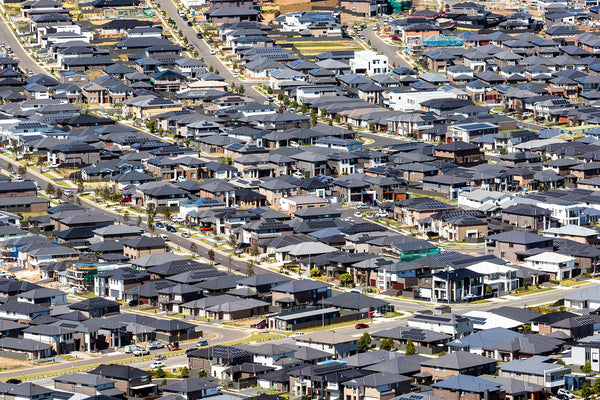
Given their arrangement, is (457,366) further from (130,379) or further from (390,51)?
(390,51)

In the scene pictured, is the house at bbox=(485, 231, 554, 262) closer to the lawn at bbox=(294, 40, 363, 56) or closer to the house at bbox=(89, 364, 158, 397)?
the house at bbox=(89, 364, 158, 397)

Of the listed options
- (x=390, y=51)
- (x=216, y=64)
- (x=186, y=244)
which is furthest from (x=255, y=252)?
(x=390, y=51)

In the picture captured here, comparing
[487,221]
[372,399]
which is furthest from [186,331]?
[487,221]

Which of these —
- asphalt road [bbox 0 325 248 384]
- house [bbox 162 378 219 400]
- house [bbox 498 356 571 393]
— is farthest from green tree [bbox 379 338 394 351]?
house [bbox 162 378 219 400]

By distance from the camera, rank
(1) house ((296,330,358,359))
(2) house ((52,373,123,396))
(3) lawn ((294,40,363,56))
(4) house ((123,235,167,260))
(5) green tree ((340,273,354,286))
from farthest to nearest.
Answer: (3) lawn ((294,40,363,56)) < (4) house ((123,235,167,260)) < (5) green tree ((340,273,354,286)) < (1) house ((296,330,358,359)) < (2) house ((52,373,123,396))

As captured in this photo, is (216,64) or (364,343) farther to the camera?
(216,64)

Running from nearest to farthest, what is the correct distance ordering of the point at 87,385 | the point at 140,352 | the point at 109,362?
the point at 87,385 → the point at 109,362 → the point at 140,352

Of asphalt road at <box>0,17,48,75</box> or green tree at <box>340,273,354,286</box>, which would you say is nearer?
green tree at <box>340,273,354,286</box>
